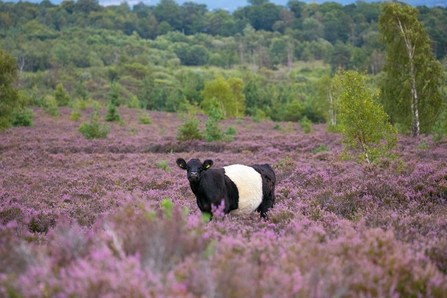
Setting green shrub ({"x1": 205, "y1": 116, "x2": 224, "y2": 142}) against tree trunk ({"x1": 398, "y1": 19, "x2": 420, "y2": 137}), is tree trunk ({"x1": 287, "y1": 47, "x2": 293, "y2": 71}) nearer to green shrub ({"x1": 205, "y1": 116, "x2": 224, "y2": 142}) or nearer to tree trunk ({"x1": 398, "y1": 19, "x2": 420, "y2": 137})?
tree trunk ({"x1": 398, "y1": 19, "x2": 420, "y2": 137})

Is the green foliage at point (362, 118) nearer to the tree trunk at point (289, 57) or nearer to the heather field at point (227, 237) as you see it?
the heather field at point (227, 237)

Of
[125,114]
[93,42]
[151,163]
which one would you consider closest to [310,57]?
[93,42]

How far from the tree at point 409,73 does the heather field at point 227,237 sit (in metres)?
10.8

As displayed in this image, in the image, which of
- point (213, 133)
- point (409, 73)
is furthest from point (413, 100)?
point (213, 133)

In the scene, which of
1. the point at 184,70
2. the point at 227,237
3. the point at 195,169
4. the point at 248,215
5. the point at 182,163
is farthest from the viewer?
the point at 184,70

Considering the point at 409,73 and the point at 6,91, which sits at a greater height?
the point at 409,73

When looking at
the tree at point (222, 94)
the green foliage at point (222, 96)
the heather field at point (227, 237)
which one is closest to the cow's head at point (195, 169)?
the heather field at point (227, 237)

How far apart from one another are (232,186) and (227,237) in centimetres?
383

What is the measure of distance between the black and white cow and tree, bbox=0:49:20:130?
881 inches

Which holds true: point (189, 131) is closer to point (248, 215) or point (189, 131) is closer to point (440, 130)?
point (440, 130)

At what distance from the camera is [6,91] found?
27.1m

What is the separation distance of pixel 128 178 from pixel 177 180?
197cm

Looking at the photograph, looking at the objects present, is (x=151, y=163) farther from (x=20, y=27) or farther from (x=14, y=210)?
(x=20, y=27)

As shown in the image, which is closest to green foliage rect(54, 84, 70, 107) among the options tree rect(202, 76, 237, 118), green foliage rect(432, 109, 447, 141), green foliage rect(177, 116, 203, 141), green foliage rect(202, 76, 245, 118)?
green foliage rect(202, 76, 245, 118)
